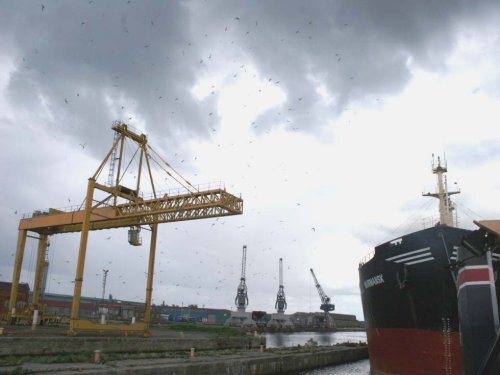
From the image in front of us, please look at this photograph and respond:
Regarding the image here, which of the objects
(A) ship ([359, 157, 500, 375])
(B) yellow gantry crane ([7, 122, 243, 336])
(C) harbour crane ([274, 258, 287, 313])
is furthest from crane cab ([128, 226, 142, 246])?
(C) harbour crane ([274, 258, 287, 313])

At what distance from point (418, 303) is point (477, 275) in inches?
333

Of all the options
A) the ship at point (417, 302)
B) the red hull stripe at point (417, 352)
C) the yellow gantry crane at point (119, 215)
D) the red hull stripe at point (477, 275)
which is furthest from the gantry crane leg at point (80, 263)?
the red hull stripe at point (477, 275)

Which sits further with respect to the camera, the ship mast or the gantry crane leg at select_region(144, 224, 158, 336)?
the gantry crane leg at select_region(144, 224, 158, 336)

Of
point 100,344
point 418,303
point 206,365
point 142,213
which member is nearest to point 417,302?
point 418,303

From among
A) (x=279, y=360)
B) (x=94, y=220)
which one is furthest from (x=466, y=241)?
(x=94, y=220)

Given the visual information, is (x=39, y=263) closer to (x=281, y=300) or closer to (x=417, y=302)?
(x=417, y=302)

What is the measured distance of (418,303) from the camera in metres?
14.5

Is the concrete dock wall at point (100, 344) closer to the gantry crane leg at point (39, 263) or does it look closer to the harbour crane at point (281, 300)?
the gantry crane leg at point (39, 263)

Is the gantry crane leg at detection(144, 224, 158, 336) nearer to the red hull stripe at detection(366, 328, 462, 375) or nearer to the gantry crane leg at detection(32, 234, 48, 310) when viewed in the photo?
the gantry crane leg at detection(32, 234, 48, 310)

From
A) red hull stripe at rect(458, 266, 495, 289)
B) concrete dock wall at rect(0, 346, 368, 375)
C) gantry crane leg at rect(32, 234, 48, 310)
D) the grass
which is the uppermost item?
gantry crane leg at rect(32, 234, 48, 310)

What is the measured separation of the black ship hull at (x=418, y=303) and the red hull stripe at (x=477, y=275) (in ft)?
20.2

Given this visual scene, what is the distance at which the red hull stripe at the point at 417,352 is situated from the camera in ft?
43.1

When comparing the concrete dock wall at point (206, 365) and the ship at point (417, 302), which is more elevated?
the ship at point (417, 302)

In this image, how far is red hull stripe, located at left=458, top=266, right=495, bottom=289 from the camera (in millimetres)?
6602
